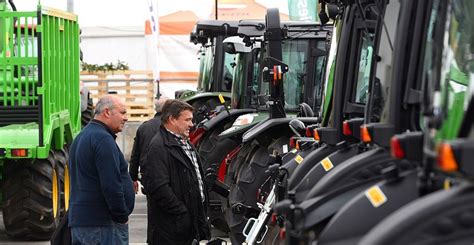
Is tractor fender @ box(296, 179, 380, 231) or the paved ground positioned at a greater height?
tractor fender @ box(296, 179, 380, 231)

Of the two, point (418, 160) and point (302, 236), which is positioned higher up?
point (418, 160)

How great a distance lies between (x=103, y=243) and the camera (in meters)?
8.64

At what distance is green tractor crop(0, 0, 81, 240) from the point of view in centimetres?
1322

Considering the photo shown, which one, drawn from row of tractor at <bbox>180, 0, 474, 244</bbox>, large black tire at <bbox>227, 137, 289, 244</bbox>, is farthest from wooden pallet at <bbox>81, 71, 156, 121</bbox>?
row of tractor at <bbox>180, 0, 474, 244</bbox>

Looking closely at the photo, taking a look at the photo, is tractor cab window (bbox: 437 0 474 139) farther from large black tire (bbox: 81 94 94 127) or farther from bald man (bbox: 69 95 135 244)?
large black tire (bbox: 81 94 94 127)

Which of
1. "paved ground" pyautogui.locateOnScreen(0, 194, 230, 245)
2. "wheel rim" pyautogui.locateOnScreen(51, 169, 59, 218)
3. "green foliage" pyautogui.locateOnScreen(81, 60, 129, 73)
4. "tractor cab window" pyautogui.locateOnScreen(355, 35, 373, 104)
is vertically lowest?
"paved ground" pyautogui.locateOnScreen(0, 194, 230, 245)

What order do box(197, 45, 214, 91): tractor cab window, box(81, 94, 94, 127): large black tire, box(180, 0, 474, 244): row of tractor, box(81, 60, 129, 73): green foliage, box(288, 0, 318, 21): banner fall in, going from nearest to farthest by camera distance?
1. box(180, 0, 474, 244): row of tractor
2. box(197, 45, 214, 91): tractor cab window
3. box(288, 0, 318, 21): banner
4. box(81, 94, 94, 127): large black tire
5. box(81, 60, 129, 73): green foliage

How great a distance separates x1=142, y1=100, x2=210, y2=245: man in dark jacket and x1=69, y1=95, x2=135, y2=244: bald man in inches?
19.6

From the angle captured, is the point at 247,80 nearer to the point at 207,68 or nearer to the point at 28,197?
the point at 28,197

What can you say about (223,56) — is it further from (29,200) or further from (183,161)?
(183,161)

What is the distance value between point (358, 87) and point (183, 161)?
2.50 meters

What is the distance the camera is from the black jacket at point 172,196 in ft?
30.1

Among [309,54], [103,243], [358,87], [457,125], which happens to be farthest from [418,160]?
[309,54]

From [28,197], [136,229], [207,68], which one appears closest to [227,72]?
[207,68]
